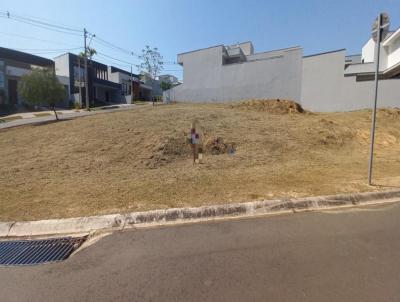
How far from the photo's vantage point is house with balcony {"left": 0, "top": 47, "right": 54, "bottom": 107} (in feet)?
124

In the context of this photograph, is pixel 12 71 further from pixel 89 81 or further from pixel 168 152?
pixel 168 152

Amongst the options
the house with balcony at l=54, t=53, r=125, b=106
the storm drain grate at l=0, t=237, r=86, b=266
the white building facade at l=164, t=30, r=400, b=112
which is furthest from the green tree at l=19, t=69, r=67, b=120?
the storm drain grate at l=0, t=237, r=86, b=266

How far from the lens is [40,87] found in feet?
76.7

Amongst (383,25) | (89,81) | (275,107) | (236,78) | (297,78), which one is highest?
(89,81)

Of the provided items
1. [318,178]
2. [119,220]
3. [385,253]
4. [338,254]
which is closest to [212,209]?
[119,220]

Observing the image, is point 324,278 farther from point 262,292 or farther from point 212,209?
point 212,209

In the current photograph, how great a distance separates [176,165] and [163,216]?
365 cm

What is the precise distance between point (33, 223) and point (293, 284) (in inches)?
154

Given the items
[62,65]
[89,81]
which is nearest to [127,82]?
[89,81]

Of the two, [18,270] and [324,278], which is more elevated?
[324,278]

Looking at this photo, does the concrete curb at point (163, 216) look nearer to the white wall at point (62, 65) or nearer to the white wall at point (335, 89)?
the white wall at point (335, 89)

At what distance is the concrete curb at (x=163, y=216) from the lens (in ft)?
14.8

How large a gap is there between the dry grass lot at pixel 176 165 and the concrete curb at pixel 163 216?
11.6 inches

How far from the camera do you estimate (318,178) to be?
6.75 m
